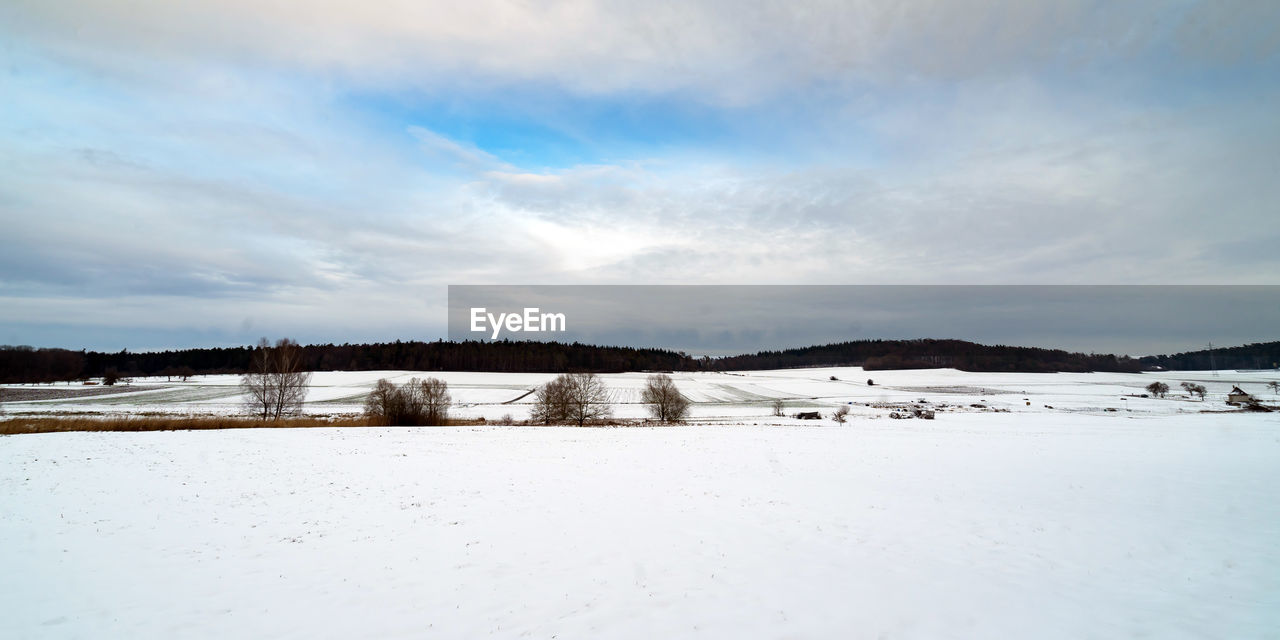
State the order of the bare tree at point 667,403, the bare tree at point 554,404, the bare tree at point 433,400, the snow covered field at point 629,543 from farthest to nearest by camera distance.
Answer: the bare tree at point 667,403 → the bare tree at point 554,404 → the bare tree at point 433,400 → the snow covered field at point 629,543

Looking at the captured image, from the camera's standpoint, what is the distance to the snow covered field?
309 inches

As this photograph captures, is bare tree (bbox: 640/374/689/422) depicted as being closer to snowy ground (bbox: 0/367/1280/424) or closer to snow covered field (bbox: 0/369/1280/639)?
snowy ground (bbox: 0/367/1280/424)

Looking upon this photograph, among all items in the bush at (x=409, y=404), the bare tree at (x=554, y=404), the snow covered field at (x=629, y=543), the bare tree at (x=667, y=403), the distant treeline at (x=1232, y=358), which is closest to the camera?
the snow covered field at (x=629, y=543)

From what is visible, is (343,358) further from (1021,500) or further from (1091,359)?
(1091,359)

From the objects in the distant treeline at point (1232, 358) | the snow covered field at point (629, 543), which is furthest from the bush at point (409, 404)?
the distant treeline at point (1232, 358)

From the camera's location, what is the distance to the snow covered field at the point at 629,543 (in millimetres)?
7836

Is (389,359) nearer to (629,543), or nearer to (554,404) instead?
(554,404)

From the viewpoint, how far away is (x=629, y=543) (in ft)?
37.1

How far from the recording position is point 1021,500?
15594 millimetres

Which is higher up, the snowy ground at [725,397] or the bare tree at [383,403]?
the bare tree at [383,403]

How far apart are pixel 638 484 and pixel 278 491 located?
10.6 meters

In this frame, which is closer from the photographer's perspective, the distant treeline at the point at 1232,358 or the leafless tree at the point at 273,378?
the leafless tree at the point at 273,378

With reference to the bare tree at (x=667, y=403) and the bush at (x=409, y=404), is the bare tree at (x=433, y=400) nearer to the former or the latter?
the bush at (x=409, y=404)

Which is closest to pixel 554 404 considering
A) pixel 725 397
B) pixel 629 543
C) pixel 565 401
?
pixel 565 401
